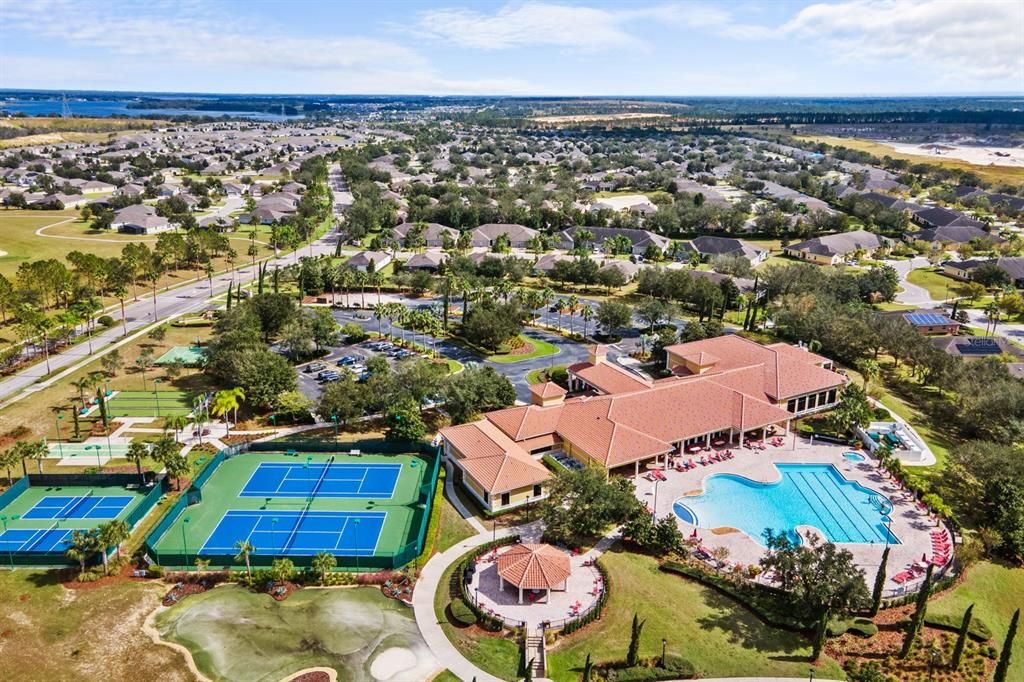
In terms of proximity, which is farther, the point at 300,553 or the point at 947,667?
the point at 300,553

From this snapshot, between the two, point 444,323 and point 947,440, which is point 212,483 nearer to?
point 444,323

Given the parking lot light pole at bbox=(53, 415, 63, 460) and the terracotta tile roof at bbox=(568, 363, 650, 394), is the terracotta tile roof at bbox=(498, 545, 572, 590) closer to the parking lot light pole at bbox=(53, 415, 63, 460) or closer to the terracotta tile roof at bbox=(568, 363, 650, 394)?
the terracotta tile roof at bbox=(568, 363, 650, 394)

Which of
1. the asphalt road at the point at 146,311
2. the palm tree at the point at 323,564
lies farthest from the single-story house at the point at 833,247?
the palm tree at the point at 323,564

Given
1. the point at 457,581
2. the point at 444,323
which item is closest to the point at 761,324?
the point at 444,323

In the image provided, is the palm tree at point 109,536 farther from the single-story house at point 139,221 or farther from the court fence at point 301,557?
the single-story house at point 139,221

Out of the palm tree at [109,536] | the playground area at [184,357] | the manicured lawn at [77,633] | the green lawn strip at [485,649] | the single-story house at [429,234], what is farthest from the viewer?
the single-story house at [429,234]

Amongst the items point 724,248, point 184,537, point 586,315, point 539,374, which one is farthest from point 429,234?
point 184,537
